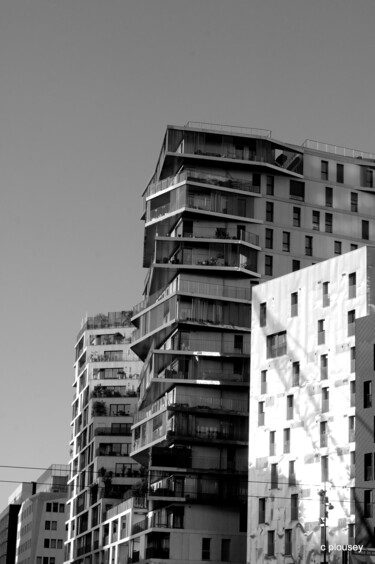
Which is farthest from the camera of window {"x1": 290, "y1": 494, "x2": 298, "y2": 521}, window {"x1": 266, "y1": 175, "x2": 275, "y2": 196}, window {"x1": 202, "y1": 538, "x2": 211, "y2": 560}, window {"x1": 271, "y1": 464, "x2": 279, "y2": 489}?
window {"x1": 266, "y1": 175, "x2": 275, "y2": 196}

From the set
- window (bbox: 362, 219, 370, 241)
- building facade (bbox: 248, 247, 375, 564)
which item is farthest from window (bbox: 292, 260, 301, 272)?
building facade (bbox: 248, 247, 375, 564)

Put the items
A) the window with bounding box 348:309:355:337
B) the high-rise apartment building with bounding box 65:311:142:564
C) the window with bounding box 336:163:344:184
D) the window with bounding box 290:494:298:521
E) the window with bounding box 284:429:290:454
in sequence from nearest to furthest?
1. the window with bounding box 348:309:355:337
2. the window with bounding box 290:494:298:521
3. the window with bounding box 284:429:290:454
4. the window with bounding box 336:163:344:184
5. the high-rise apartment building with bounding box 65:311:142:564

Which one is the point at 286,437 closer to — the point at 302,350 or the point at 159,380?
the point at 302,350

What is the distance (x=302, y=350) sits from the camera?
10619 centimetres

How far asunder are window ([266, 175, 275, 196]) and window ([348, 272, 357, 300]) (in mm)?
28641

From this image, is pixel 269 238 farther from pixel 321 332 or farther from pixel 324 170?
pixel 321 332

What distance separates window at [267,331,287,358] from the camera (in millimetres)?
109000

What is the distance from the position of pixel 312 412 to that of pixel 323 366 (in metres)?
3.87

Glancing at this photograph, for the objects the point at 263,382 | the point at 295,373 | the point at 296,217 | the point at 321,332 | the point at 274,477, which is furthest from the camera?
the point at 296,217

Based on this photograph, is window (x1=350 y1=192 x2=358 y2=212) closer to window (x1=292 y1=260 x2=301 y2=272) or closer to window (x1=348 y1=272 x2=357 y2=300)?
window (x1=292 y1=260 x2=301 y2=272)

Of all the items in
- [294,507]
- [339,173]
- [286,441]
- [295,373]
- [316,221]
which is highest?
[339,173]

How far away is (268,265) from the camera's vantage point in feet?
416

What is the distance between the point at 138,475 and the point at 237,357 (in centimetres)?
4287

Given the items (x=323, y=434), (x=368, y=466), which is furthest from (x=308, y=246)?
(x=368, y=466)
